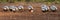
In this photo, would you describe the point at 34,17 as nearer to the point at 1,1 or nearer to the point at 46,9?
the point at 46,9

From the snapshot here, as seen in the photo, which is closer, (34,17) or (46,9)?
(34,17)

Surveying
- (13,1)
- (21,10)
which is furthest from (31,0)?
(21,10)

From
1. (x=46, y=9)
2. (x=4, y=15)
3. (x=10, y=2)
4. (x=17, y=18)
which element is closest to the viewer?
(x=17, y=18)

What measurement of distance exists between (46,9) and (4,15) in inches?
82.4

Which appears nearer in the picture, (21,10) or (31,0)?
(21,10)

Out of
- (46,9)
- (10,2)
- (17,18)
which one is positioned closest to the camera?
(17,18)

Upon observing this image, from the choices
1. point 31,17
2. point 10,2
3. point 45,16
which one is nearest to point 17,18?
point 31,17

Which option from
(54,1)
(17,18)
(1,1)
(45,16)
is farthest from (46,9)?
(1,1)

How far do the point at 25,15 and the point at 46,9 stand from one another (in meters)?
1.26

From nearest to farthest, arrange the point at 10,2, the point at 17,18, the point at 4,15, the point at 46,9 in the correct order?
the point at 17,18 < the point at 4,15 < the point at 46,9 < the point at 10,2

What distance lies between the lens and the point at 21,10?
35.0 feet

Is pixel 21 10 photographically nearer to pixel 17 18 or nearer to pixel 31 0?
pixel 17 18

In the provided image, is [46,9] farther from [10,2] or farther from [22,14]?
[10,2]

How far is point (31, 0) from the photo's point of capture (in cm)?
1389
